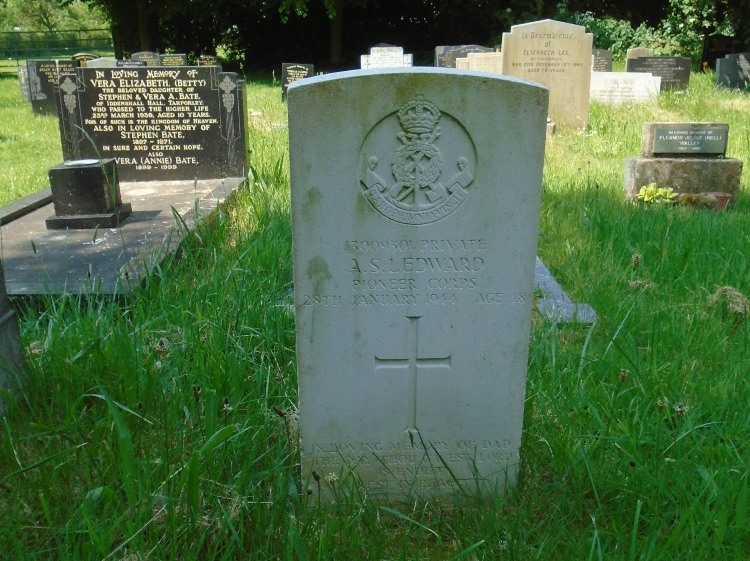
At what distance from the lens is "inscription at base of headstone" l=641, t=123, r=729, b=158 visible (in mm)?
6531

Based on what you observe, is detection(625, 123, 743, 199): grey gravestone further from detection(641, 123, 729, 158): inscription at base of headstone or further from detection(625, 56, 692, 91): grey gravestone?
detection(625, 56, 692, 91): grey gravestone

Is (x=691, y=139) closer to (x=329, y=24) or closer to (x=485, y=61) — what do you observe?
(x=485, y=61)

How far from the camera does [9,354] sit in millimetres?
2781

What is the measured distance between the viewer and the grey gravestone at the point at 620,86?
40.3ft

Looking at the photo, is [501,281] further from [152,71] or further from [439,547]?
[152,71]

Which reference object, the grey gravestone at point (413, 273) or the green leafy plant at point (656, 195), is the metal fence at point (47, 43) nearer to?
the green leafy plant at point (656, 195)

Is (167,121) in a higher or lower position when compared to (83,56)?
lower

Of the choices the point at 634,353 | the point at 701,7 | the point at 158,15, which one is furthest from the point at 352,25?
the point at 634,353

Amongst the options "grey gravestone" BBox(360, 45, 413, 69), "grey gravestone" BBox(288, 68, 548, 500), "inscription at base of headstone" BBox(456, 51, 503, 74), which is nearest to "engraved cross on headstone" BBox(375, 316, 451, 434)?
"grey gravestone" BBox(288, 68, 548, 500)

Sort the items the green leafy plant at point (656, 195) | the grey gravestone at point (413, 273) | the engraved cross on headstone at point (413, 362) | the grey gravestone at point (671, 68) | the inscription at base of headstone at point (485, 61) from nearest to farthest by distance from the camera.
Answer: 1. the grey gravestone at point (413, 273)
2. the engraved cross on headstone at point (413, 362)
3. the green leafy plant at point (656, 195)
4. the inscription at base of headstone at point (485, 61)
5. the grey gravestone at point (671, 68)

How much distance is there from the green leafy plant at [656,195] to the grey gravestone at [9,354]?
5125 mm

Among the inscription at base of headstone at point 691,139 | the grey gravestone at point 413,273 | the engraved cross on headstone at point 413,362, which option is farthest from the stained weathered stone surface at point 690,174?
the engraved cross on headstone at point 413,362

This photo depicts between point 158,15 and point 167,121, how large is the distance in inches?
685

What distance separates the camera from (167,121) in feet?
24.2
